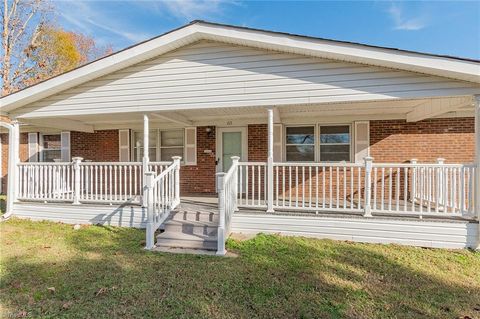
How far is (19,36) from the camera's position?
17547 millimetres

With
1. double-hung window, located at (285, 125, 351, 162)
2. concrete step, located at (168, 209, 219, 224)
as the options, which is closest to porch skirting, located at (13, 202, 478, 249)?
concrete step, located at (168, 209, 219, 224)

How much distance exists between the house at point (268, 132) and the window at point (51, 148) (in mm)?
2081

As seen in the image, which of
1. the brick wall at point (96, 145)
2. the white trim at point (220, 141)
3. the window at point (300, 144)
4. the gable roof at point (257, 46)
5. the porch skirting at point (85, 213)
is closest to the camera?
the gable roof at point (257, 46)

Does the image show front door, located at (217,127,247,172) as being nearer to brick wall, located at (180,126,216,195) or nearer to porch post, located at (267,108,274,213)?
brick wall, located at (180,126,216,195)

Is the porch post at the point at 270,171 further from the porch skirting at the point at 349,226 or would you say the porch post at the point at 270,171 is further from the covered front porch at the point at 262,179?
the porch skirting at the point at 349,226

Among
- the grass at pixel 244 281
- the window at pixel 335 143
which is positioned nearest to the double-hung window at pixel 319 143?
the window at pixel 335 143

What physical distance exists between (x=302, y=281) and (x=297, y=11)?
28.3 ft

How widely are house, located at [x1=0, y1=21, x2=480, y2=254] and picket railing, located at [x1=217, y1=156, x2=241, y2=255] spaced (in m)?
0.04

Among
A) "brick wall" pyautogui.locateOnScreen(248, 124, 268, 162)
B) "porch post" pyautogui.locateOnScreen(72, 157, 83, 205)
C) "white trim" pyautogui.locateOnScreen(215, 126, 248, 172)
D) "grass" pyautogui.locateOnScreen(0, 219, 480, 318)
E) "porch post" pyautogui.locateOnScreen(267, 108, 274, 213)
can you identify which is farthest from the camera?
"white trim" pyautogui.locateOnScreen(215, 126, 248, 172)

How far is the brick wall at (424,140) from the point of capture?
741 centimetres

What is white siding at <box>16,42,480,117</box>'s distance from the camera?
535cm

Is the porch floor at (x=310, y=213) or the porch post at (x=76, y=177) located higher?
the porch post at (x=76, y=177)

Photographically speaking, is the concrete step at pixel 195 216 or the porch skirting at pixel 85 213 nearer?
the concrete step at pixel 195 216

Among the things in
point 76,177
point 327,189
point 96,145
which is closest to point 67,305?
point 76,177
